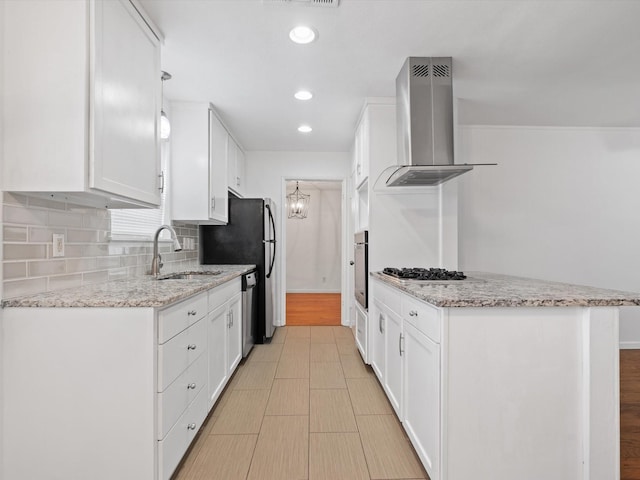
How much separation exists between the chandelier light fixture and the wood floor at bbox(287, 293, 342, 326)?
170cm

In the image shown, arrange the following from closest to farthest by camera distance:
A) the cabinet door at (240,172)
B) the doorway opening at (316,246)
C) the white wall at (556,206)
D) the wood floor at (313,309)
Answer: the white wall at (556,206)
the cabinet door at (240,172)
the wood floor at (313,309)
the doorway opening at (316,246)

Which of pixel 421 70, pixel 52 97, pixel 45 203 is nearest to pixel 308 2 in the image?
pixel 421 70

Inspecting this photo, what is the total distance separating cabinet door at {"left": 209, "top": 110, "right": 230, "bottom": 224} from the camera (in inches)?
124

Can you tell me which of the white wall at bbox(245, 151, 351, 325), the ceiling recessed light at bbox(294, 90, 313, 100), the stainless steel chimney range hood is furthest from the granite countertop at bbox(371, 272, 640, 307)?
the white wall at bbox(245, 151, 351, 325)

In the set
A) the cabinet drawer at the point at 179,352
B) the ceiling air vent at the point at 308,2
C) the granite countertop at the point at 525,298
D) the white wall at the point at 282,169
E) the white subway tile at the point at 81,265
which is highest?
the ceiling air vent at the point at 308,2

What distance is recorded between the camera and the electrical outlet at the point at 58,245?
1.65 m

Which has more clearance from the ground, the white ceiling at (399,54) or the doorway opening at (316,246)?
the white ceiling at (399,54)

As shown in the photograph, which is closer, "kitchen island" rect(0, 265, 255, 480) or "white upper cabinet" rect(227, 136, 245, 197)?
"kitchen island" rect(0, 265, 255, 480)

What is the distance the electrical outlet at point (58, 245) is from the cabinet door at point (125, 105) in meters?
0.40

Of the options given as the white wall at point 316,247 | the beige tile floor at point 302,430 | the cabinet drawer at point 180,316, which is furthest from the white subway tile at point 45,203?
the white wall at point 316,247

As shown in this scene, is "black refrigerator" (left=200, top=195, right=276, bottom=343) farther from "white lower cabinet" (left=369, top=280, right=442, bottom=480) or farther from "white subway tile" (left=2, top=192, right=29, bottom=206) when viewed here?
Answer: "white subway tile" (left=2, top=192, right=29, bottom=206)

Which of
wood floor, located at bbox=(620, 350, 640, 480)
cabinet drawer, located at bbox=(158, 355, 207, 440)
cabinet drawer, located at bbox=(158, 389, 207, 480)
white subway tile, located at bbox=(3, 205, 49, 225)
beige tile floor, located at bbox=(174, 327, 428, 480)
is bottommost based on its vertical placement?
wood floor, located at bbox=(620, 350, 640, 480)

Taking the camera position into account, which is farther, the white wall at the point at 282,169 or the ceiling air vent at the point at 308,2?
the white wall at the point at 282,169

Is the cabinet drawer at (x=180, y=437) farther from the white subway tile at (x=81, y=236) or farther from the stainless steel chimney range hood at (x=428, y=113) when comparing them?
the stainless steel chimney range hood at (x=428, y=113)
